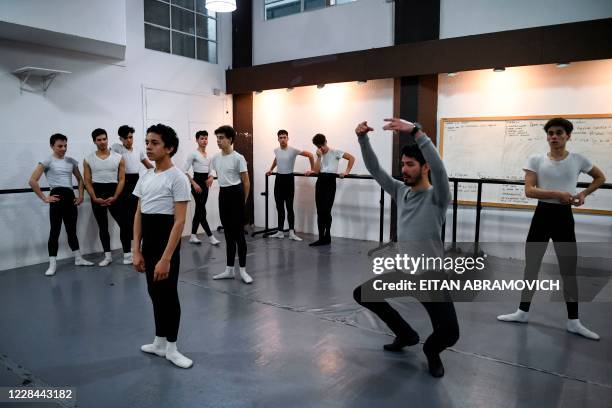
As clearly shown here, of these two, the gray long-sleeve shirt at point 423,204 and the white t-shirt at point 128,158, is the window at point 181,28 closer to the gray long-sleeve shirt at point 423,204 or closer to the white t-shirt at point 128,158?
the white t-shirt at point 128,158

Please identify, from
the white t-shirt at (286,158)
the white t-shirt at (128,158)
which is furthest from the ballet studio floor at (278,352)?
the white t-shirt at (286,158)

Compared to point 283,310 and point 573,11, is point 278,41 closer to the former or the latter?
point 573,11

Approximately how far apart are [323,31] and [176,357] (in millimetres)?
5316

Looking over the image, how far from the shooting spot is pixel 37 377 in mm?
2670

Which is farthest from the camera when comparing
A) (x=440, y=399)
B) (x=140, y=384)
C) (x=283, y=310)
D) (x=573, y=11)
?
(x=573, y=11)

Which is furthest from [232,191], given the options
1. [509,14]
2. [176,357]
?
[509,14]

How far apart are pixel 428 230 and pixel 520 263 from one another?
3.45 m

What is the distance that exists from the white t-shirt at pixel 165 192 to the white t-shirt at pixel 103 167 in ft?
9.08

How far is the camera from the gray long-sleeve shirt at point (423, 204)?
2.32m

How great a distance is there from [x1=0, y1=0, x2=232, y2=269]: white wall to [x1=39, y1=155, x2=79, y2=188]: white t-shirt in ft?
1.57

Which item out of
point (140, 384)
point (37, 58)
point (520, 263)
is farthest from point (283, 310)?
point (37, 58)

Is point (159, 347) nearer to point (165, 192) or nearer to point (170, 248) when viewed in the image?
point (170, 248)

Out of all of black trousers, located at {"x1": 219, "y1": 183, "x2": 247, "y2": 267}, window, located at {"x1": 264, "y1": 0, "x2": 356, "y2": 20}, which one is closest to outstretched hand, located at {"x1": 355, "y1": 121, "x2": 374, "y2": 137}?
black trousers, located at {"x1": 219, "y1": 183, "x2": 247, "y2": 267}

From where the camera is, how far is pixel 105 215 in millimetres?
5254
